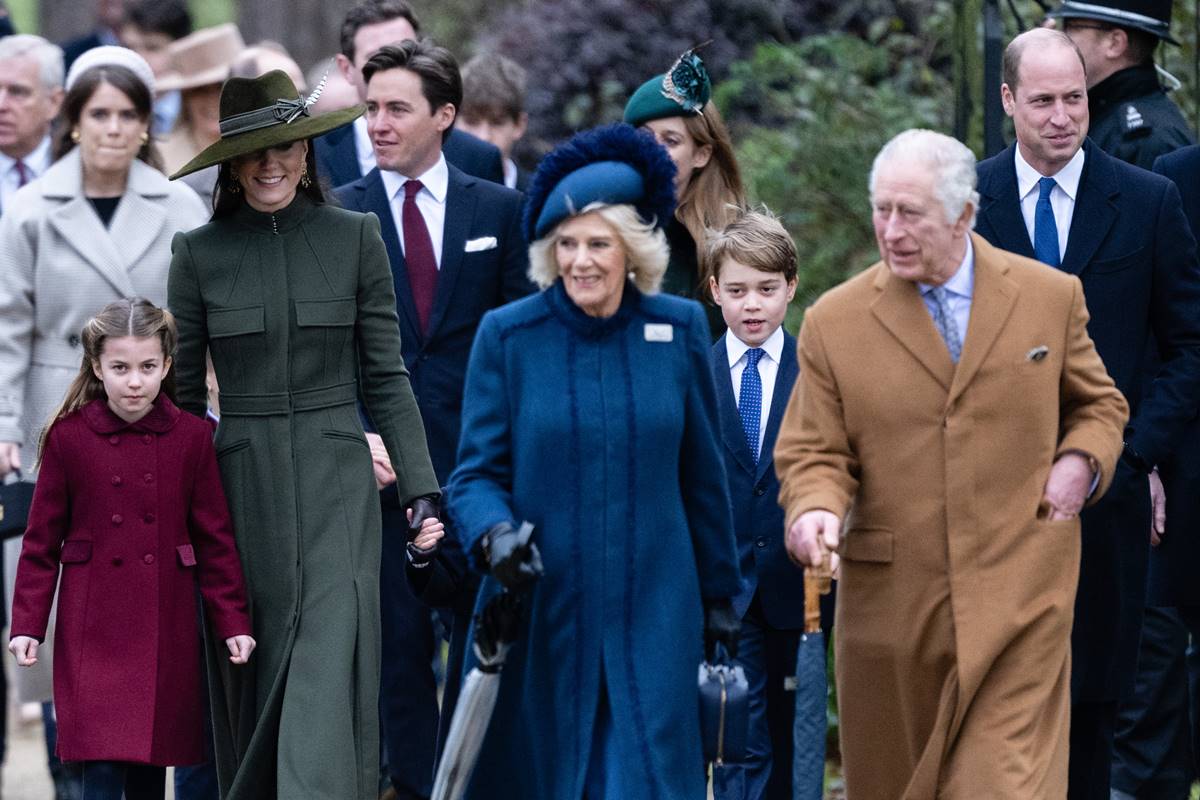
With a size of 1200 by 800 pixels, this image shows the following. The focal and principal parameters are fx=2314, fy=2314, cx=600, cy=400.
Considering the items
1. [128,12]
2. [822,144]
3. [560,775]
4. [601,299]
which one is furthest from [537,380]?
[128,12]

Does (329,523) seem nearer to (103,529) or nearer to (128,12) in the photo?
(103,529)

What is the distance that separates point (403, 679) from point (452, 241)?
1.46 metres

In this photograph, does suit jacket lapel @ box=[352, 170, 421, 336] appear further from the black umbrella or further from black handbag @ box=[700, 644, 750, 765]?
black handbag @ box=[700, 644, 750, 765]

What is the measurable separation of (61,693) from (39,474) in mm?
624

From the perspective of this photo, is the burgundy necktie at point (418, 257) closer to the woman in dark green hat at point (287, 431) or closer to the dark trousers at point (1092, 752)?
the woman in dark green hat at point (287, 431)

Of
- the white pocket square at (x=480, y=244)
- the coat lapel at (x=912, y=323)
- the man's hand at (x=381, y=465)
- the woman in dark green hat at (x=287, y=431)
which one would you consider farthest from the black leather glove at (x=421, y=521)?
the coat lapel at (x=912, y=323)

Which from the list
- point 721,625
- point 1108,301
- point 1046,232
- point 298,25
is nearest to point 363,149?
point 1046,232

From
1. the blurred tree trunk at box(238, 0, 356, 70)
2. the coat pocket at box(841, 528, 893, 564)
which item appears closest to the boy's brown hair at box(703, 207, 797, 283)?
the coat pocket at box(841, 528, 893, 564)

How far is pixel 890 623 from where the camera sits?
576 cm

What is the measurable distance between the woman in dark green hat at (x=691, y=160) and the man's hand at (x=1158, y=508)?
1506 mm

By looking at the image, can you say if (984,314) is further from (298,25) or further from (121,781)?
(298,25)

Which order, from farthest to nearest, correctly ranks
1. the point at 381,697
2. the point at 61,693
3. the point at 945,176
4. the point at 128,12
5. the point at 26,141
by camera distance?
the point at 128,12
the point at 26,141
the point at 381,697
the point at 61,693
the point at 945,176

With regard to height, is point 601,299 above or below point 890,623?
above

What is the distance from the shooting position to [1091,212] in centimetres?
670
